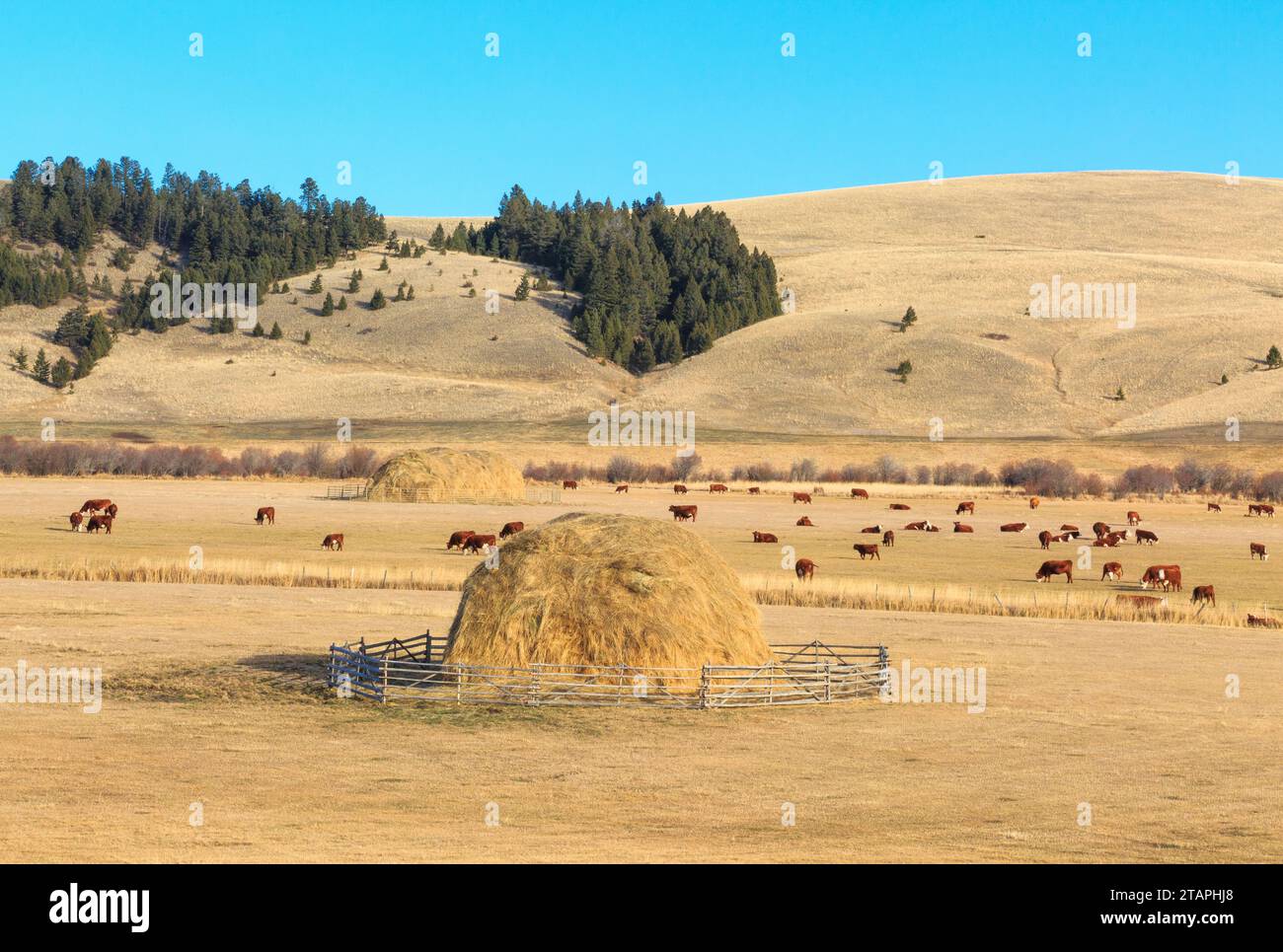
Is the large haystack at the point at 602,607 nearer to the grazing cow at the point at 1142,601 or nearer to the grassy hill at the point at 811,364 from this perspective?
the grazing cow at the point at 1142,601

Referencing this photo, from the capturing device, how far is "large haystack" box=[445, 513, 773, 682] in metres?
25.2

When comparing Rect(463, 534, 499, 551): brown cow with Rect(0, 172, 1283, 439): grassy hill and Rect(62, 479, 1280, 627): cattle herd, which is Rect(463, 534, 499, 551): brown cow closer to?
Rect(62, 479, 1280, 627): cattle herd

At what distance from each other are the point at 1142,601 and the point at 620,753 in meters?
25.0

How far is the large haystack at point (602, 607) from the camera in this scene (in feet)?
82.6

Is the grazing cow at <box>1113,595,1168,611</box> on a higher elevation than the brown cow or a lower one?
lower

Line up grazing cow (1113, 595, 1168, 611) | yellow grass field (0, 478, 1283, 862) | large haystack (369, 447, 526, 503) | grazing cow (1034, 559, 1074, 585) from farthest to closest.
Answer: large haystack (369, 447, 526, 503)
grazing cow (1034, 559, 1074, 585)
grazing cow (1113, 595, 1168, 611)
yellow grass field (0, 478, 1283, 862)

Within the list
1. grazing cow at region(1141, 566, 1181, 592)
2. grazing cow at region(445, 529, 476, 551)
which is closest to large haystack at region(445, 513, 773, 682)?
grazing cow at region(1141, 566, 1181, 592)

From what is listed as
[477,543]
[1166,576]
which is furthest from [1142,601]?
[477,543]

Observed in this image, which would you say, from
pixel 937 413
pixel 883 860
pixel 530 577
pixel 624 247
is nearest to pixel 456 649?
pixel 530 577

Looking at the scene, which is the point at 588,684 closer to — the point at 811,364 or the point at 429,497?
the point at 429,497

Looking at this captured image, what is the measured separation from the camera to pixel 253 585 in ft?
142

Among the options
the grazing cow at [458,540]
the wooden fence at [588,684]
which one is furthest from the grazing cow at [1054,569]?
the wooden fence at [588,684]

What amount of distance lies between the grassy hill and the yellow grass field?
10299cm

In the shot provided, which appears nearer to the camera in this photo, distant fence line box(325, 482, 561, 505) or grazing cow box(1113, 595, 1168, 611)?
grazing cow box(1113, 595, 1168, 611)
